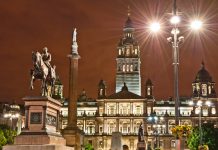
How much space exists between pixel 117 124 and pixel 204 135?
179ft

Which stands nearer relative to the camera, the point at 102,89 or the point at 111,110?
the point at 111,110

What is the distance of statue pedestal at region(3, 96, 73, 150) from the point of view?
18547 millimetres

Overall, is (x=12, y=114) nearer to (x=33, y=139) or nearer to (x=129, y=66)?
(x=33, y=139)

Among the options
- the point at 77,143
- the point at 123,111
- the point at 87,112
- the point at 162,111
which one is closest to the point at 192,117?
the point at 162,111

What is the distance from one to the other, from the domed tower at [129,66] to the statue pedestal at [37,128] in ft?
331

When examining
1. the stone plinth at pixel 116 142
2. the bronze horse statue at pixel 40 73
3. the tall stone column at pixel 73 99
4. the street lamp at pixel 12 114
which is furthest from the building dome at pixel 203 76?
the bronze horse statue at pixel 40 73

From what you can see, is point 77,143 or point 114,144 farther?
point 77,143

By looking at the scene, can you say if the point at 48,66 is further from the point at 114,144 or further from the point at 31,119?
the point at 114,144

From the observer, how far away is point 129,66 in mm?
120625

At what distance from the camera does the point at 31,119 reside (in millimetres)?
19359

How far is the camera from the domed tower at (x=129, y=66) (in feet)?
396

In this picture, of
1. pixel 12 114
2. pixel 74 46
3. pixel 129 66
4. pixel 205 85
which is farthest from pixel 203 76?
pixel 74 46

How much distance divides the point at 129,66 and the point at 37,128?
335ft

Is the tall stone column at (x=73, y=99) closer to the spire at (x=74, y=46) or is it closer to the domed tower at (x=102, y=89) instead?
the spire at (x=74, y=46)
